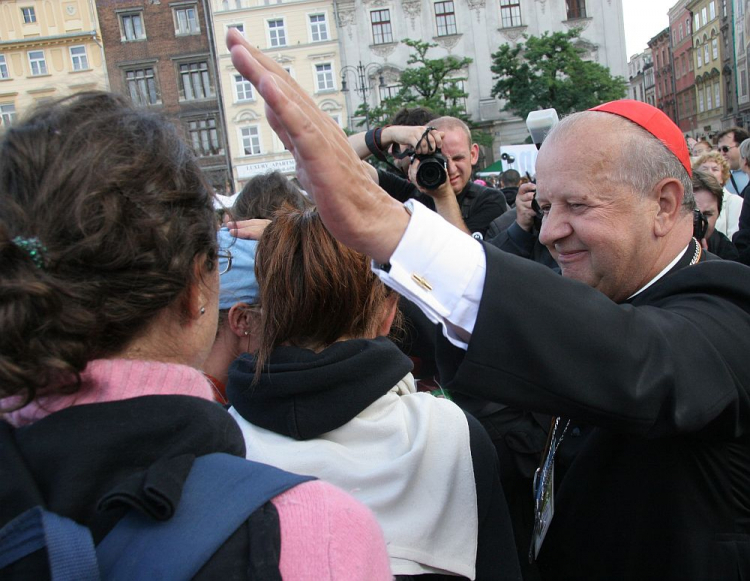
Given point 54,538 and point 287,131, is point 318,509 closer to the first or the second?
point 54,538

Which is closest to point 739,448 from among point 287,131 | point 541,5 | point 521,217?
point 287,131

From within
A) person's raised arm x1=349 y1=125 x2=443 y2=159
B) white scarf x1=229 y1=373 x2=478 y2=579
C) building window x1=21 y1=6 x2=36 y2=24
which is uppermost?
building window x1=21 y1=6 x2=36 y2=24

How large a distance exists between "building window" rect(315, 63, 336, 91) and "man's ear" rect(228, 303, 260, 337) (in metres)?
37.5

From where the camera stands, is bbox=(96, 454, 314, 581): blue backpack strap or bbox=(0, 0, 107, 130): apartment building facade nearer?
bbox=(96, 454, 314, 581): blue backpack strap

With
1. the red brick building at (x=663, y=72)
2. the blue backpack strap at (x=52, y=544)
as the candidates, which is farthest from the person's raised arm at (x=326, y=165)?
the red brick building at (x=663, y=72)

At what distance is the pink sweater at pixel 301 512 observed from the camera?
3.01ft

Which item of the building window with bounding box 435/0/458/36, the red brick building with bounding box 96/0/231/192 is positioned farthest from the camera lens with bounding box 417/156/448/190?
the building window with bounding box 435/0/458/36

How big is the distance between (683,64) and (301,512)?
244 feet

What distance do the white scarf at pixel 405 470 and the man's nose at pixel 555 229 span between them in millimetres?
523

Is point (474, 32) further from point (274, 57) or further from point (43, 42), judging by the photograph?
point (43, 42)

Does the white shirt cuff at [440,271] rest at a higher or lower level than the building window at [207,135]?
lower

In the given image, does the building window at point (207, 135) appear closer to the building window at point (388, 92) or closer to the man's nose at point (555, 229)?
the building window at point (388, 92)

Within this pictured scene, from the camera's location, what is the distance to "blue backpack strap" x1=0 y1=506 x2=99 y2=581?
0.80 meters

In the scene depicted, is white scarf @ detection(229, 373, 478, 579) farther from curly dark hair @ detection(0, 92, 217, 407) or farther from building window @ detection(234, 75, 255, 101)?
building window @ detection(234, 75, 255, 101)
